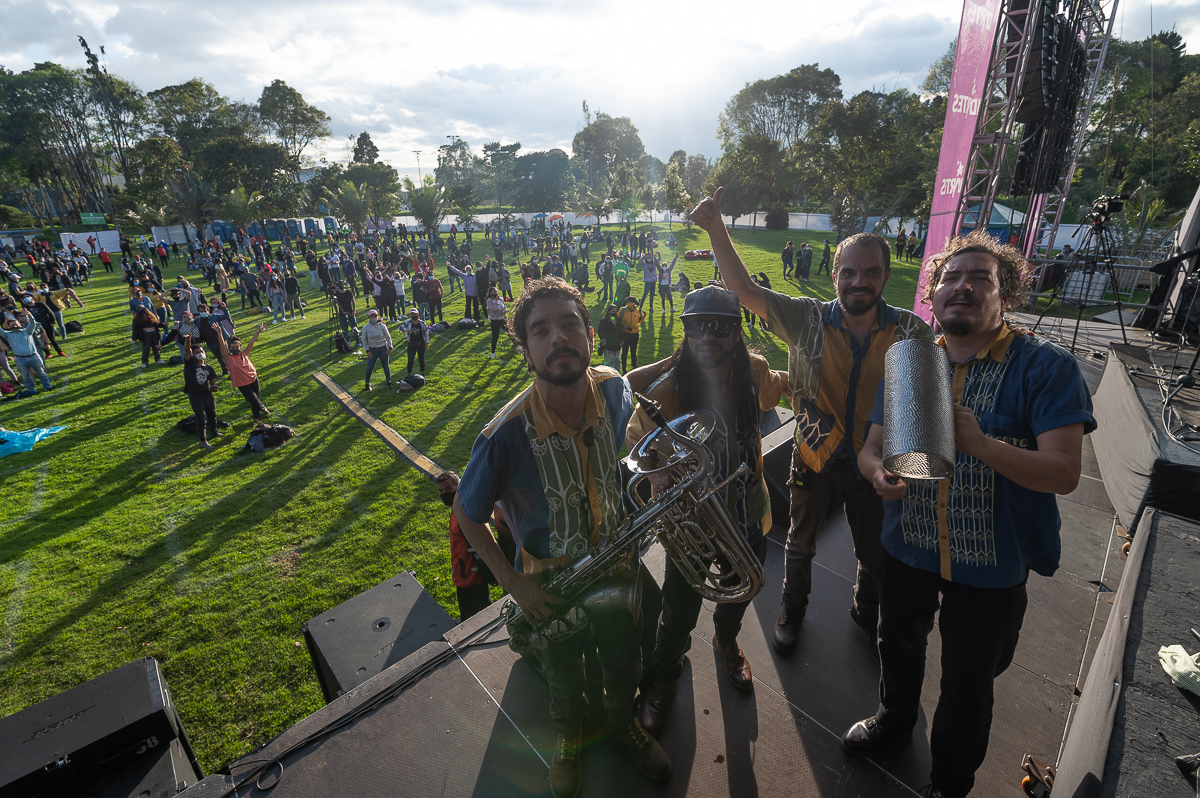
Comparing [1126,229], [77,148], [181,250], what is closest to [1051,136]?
[1126,229]

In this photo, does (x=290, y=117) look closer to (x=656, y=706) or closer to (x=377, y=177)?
(x=377, y=177)

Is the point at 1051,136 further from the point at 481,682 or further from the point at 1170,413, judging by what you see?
the point at 481,682

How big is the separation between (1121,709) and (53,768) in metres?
5.03

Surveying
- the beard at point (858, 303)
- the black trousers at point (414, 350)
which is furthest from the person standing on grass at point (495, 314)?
the beard at point (858, 303)

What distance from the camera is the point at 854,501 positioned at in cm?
319

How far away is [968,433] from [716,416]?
1.13m

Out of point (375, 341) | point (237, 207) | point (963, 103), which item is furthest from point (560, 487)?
point (237, 207)

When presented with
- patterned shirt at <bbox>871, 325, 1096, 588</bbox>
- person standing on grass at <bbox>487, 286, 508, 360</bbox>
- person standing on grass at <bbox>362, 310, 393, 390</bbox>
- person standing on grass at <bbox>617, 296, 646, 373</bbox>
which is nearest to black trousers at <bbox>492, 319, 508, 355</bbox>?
person standing on grass at <bbox>487, 286, 508, 360</bbox>

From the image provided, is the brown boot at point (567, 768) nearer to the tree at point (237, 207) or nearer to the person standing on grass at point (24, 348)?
the person standing on grass at point (24, 348)

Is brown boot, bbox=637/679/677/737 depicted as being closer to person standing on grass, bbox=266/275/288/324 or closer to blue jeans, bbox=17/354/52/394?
blue jeans, bbox=17/354/52/394

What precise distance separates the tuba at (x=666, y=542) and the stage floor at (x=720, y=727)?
1.02 meters

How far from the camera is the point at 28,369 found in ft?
40.0

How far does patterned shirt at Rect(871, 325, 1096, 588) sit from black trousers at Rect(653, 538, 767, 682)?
98 centimetres

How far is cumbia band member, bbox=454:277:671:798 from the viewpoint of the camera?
2340 millimetres
